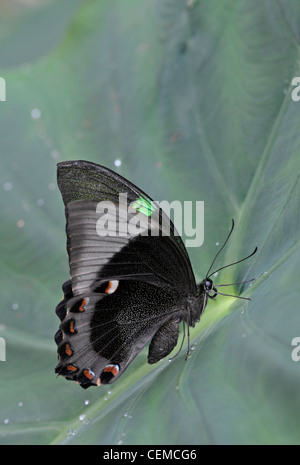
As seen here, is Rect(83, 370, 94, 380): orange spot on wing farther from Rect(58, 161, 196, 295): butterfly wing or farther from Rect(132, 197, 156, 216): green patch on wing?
Rect(132, 197, 156, 216): green patch on wing

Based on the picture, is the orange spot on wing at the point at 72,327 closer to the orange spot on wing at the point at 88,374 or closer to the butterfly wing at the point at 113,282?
the butterfly wing at the point at 113,282

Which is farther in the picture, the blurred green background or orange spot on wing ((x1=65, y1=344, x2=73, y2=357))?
orange spot on wing ((x1=65, y1=344, x2=73, y2=357))

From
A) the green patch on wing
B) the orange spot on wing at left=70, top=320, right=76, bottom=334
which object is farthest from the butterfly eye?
the orange spot on wing at left=70, top=320, right=76, bottom=334

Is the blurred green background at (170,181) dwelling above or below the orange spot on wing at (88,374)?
above

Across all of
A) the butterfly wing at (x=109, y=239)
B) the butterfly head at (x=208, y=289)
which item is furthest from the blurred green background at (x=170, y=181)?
the butterfly wing at (x=109, y=239)

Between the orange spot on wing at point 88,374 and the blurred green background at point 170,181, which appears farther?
the orange spot on wing at point 88,374

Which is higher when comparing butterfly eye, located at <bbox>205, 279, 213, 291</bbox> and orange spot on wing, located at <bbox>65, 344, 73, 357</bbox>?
butterfly eye, located at <bbox>205, 279, 213, 291</bbox>

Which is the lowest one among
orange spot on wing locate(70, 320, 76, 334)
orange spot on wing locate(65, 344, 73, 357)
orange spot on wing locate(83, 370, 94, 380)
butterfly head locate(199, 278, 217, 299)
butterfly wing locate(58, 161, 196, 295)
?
orange spot on wing locate(83, 370, 94, 380)
